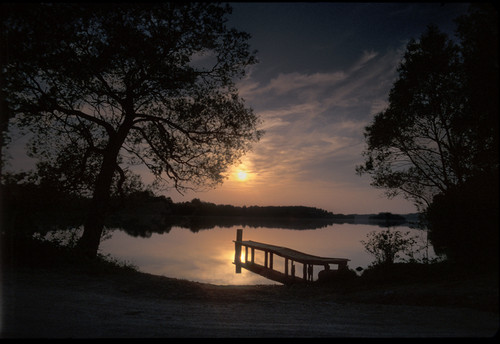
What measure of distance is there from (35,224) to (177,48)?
28.2ft

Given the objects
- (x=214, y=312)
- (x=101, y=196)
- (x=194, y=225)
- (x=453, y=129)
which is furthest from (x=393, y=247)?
(x=194, y=225)

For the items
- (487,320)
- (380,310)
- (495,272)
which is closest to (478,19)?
(495,272)

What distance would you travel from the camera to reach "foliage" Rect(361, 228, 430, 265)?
42.2 feet

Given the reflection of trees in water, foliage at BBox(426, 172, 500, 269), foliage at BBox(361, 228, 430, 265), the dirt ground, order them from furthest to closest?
the reflection of trees in water < foliage at BBox(361, 228, 430, 265) < foliage at BBox(426, 172, 500, 269) < the dirt ground

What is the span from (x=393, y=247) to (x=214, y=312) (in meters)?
8.97

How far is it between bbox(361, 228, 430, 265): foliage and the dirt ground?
3729 millimetres

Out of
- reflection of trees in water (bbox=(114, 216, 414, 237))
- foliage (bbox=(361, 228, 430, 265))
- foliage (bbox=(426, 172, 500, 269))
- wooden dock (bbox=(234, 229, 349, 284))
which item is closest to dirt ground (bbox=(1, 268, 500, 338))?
foliage (bbox=(426, 172, 500, 269))

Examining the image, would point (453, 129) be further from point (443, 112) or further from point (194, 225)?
point (194, 225)

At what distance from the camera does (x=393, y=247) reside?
43.0 ft

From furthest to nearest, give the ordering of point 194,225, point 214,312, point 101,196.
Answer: point 194,225
point 101,196
point 214,312

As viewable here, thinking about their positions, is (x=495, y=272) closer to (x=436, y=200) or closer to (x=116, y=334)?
(x=436, y=200)

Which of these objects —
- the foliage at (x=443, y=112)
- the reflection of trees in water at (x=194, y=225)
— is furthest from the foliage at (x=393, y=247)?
the reflection of trees in water at (x=194, y=225)

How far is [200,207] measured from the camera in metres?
122

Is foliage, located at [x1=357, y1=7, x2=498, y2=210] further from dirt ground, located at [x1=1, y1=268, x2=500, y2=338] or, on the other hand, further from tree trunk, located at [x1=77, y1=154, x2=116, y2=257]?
tree trunk, located at [x1=77, y1=154, x2=116, y2=257]
